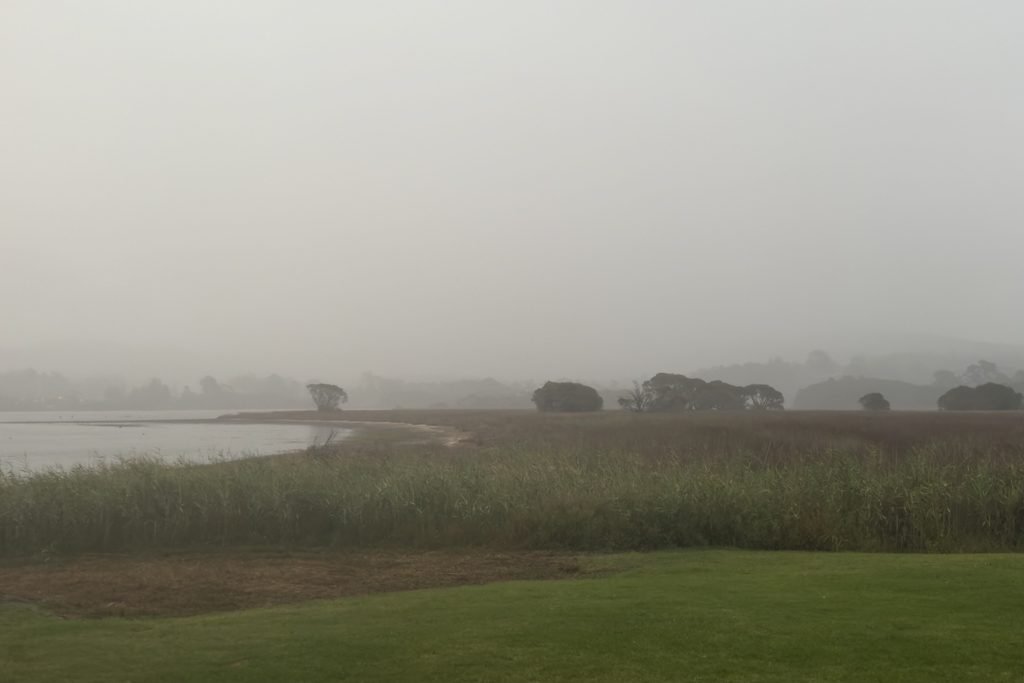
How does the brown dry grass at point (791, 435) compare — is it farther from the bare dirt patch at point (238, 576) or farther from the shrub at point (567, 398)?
the shrub at point (567, 398)

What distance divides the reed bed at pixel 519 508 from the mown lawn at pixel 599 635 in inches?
176

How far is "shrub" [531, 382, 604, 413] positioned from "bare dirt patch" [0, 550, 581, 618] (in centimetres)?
5220

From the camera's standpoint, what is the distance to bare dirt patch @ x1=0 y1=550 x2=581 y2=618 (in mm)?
9383

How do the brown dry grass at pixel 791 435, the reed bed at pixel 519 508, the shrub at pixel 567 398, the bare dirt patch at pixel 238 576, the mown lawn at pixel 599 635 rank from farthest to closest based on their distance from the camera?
the shrub at pixel 567 398 < the brown dry grass at pixel 791 435 < the reed bed at pixel 519 508 < the bare dirt patch at pixel 238 576 < the mown lawn at pixel 599 635

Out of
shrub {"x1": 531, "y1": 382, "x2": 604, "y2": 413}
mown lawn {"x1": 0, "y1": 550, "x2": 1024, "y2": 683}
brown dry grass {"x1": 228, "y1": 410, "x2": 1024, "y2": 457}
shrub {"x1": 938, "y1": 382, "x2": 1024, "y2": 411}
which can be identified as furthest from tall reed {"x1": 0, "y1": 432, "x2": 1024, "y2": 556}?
shrub {"x1": 531, "y1": 382, "x2": 604, "y2": 413}

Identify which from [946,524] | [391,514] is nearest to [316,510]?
[391,514]

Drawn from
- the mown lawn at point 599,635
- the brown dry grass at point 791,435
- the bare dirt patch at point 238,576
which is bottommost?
the bare dirt patch at point 238,576

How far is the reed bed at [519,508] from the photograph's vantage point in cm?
1309

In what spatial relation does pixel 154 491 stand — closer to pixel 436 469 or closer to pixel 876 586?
pixel 436 469

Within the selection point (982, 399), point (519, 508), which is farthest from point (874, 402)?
point (519, 508)

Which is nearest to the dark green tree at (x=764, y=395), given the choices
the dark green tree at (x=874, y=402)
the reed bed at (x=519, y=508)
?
the dark green tree at (x=874, y=402)

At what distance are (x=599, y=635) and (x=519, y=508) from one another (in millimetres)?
8214

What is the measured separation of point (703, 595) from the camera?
7.56m

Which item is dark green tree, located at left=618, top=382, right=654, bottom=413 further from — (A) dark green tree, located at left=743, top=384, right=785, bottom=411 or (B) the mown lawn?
(B) the mown lawn
